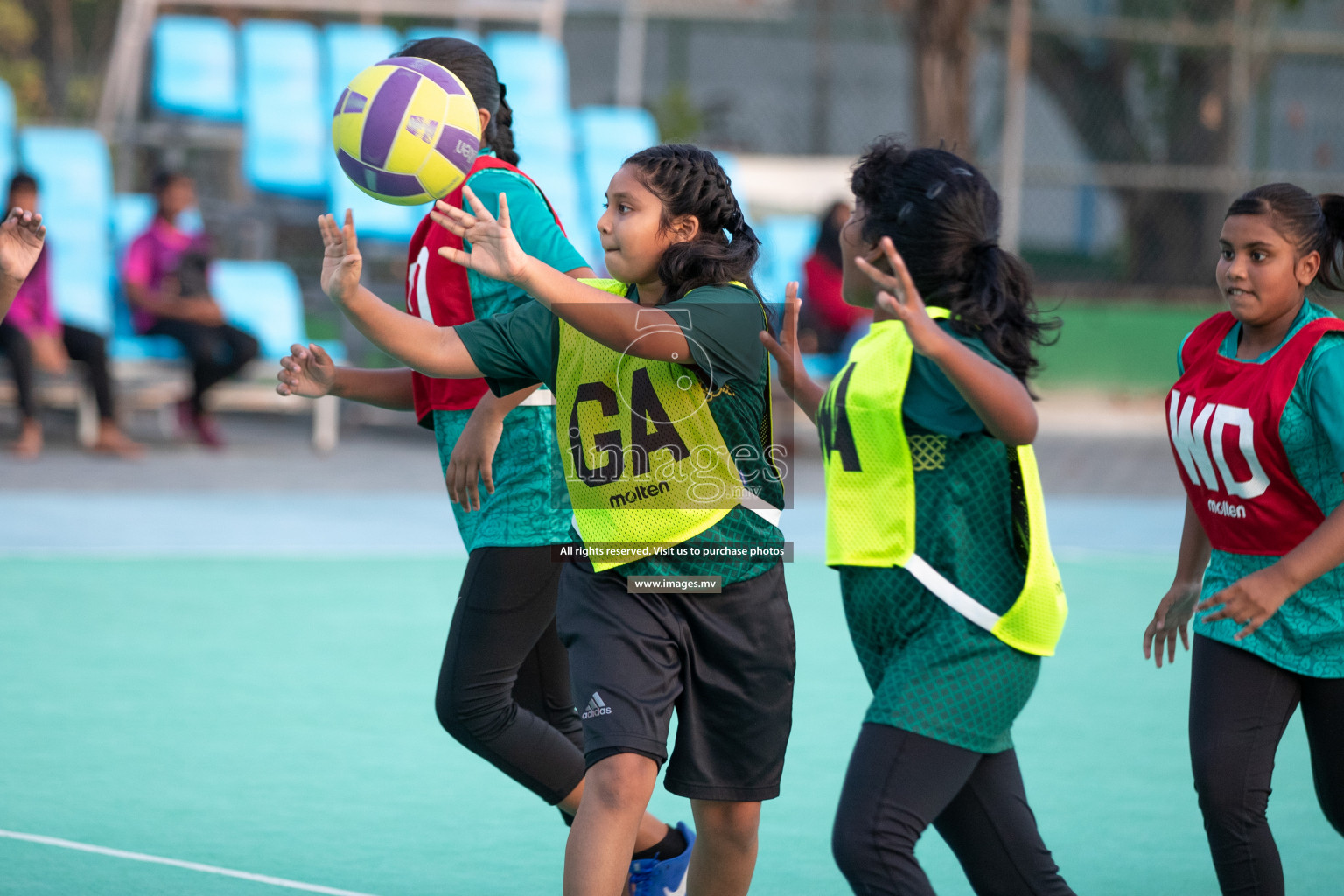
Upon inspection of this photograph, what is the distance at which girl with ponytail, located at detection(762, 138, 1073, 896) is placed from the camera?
2.84 metres

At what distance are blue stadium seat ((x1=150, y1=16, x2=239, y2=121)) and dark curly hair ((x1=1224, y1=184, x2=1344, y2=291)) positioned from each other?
11.3 metres

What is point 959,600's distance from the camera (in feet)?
9.61

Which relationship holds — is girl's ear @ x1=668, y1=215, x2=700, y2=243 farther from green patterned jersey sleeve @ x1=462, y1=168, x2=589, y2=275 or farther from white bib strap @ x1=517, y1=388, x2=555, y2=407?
white bib strap @ x1=517, y1=388, x2=555, y2=407

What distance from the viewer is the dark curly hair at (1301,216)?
3420mm

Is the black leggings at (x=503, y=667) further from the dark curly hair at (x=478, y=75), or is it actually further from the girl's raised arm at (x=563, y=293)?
the dark curly hair at (x=478, y=75)

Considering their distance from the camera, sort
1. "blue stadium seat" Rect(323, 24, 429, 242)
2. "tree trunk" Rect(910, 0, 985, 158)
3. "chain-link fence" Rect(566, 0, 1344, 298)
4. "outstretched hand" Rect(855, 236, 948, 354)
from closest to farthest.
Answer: "outstretched hand" Rect(855, 236, 948, 354) < "blue stadium seat" Rect(323, 24, 429, 242) < "tree trunk" Rect(910, 0, 985, 158) < "chain-link fence" Rect(566, 0, 1344, 298)

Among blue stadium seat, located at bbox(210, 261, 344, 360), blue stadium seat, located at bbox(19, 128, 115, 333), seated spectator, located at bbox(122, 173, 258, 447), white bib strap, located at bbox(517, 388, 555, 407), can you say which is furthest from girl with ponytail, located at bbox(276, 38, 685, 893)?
blue stadium seat, located at bbox(210, 261, 344, 360)

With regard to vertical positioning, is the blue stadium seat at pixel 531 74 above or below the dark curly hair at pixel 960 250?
above

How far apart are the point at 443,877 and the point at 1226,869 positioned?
1.89m

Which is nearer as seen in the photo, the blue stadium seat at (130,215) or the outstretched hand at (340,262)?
the outstretched hand at (340,262)

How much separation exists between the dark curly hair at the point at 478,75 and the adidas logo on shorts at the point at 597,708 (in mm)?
1420

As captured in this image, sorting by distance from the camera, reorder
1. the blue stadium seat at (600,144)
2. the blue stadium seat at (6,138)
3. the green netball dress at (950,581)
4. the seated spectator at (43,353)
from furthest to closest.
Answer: the blue stadium seat at (600,144) → the blue stadium seat at (6,138) → the seated spectator at (43,353) → the green netball dress at (950,581)

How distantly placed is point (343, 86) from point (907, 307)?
1122cm

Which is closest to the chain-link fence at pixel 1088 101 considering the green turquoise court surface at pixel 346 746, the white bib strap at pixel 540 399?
the green turquoise court surface at pixel 346 746
